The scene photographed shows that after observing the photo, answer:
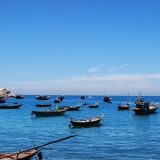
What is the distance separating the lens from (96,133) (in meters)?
46.5

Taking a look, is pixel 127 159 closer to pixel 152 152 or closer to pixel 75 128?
pixel 152 152

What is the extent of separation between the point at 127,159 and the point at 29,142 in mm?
14773

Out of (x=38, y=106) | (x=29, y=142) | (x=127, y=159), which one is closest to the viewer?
(x=127, y=159)

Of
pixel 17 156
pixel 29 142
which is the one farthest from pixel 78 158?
pixel 29 142

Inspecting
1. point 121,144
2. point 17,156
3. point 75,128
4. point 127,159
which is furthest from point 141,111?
point 17,156

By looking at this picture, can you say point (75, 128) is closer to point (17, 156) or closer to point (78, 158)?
point (78, 158)

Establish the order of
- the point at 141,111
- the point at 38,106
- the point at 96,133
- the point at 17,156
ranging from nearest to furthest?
1. the point at 17,156
2. the point at 96,133
3. the point at 141,111
4. the point at 38,106

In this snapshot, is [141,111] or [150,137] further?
[141,111]

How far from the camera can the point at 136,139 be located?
41.5m

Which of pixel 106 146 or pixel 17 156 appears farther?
pixel 106 146

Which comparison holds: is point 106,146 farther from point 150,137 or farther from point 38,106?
point 38,106

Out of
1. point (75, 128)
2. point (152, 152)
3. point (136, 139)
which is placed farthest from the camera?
point (75, 128)

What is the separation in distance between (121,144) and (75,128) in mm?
15932

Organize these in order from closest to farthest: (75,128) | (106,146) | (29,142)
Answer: (106,146) → (29,142) → (75,128)
